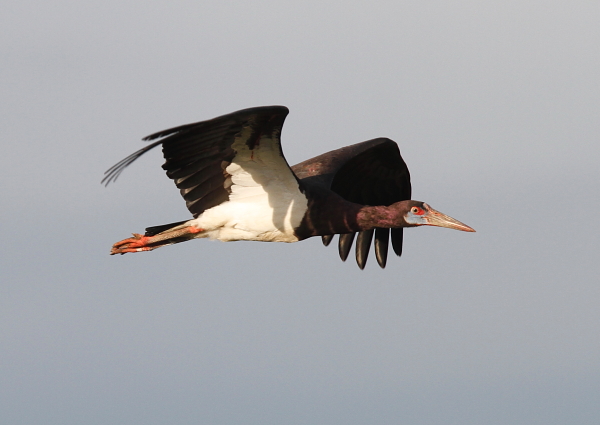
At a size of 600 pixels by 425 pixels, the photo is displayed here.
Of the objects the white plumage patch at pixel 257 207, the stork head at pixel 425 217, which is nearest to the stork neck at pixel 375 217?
the stork head at pixel 425 217

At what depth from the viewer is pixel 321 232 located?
38.1 feet

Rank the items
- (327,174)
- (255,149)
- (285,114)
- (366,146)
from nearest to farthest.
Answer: (285,114), (255,149), (327,174), (366,146)

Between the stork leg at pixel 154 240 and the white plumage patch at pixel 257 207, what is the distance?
0.36ft

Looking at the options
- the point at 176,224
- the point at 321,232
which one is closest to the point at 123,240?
the point at 176,224

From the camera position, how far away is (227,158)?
10.8m

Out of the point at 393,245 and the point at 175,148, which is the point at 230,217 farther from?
the point at 393,245

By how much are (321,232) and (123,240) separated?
2.15 m

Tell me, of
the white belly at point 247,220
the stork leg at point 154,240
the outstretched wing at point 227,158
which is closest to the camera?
the outstretched wing at point 227,158

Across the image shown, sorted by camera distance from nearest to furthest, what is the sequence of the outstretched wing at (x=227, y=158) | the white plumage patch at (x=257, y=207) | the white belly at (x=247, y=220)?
the outstretched wing at (x=227, y=158) → the white plumage patch at (x=257, y=207) → the white belly at (x=247, y=220)

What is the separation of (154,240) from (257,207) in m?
1.21

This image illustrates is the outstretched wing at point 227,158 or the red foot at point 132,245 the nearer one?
the outstretched wing at point 227,158

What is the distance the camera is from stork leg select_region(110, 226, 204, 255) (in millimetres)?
11414

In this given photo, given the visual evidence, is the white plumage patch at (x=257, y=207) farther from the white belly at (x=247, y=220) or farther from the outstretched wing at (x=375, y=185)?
the outstretched wing at (x=375, y=185)

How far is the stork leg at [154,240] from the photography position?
1141 cm
